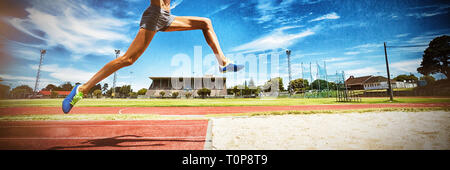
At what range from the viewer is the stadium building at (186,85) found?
4759 cm

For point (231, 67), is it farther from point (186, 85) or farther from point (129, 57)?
point (186, 85)

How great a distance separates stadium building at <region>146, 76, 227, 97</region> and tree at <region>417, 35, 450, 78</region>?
41.5 metres

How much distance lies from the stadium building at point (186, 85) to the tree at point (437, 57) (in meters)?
41.5

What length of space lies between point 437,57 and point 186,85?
4660cm

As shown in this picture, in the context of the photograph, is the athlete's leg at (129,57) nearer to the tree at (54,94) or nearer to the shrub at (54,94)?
the tree at (54,94)

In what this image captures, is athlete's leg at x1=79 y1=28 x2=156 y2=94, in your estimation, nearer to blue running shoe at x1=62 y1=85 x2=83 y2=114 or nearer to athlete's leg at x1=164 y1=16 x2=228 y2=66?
blue running shoe at x1=62 y1=85 x2=83 y2=114

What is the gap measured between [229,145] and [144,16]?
1881mm

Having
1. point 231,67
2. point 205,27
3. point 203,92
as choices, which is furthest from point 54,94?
point 231,67

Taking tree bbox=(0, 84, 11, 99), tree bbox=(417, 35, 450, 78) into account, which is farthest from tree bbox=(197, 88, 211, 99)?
tree bbox=(0, 84, 11, 99)

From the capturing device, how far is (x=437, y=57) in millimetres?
6316

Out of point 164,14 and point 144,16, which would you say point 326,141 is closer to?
point 164,14
